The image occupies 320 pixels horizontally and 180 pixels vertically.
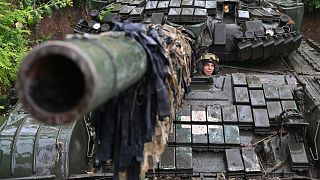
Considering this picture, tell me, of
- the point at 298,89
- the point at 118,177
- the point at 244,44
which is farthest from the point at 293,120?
the point at 118,177

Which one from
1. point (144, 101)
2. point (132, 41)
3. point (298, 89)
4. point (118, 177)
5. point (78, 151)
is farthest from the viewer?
point (298, 89)

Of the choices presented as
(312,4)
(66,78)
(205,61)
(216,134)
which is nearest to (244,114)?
(216,134)

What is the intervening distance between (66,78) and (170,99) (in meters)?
1.86

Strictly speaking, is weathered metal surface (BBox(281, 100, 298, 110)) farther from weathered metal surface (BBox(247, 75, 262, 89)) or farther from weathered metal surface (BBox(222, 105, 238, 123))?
weathered metal surface (BBox(222, 105, 238, 123))

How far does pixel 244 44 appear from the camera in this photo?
821 centimetres

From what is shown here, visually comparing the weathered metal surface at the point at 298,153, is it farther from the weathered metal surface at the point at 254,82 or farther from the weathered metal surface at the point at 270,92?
the weathered metal surface at the point at 254,82

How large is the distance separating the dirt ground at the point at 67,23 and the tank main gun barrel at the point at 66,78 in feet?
47.1

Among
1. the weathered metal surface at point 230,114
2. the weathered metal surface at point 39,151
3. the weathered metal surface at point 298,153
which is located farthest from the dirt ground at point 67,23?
the weathered metal surface at point 298,153

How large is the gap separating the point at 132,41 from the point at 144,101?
558 mm

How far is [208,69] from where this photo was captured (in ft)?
25.5

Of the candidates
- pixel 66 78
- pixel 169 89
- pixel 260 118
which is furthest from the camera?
pixel 260 118

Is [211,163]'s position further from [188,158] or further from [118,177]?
[118,177]

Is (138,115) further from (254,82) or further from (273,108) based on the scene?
(254,82)

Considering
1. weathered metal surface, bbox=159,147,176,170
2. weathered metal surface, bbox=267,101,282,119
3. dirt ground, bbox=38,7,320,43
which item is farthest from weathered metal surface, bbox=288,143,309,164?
dirt ground, bbox=38,7,320,43
